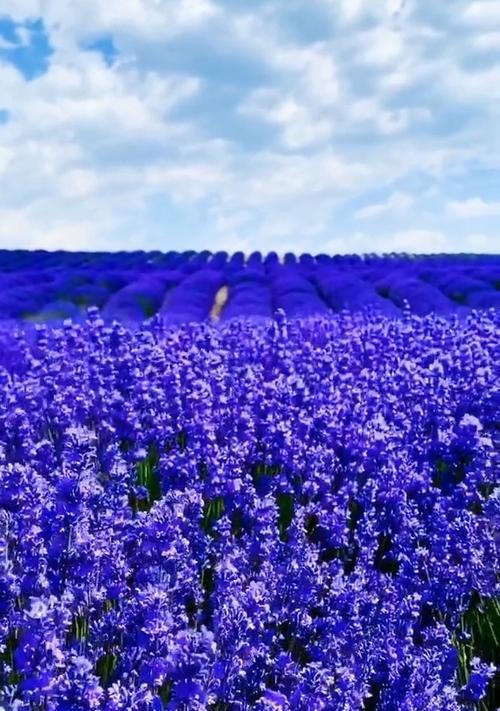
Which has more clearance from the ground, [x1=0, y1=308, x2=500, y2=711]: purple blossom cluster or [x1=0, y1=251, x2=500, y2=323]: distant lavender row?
[x1=0, y1=251, x2=500, y2=323]: distant lavender row

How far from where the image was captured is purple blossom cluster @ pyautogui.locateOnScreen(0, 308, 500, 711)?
7.84 ft

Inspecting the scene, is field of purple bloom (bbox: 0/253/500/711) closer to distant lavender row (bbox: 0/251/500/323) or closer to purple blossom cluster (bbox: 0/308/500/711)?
purple blossom cluster (bbox: 0/308/500/711)

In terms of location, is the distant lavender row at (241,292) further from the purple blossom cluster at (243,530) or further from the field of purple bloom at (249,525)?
the purple blossom cluster at (243,530)

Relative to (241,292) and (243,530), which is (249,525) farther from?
(241,292)

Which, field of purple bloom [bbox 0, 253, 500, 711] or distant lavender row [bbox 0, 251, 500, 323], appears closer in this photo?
field of purple bloom [bbox 0, 253, 500, 711]

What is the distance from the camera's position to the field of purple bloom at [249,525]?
7.88 feet

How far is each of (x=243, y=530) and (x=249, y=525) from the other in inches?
3.0

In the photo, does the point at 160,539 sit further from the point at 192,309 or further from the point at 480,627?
the point at 192,309

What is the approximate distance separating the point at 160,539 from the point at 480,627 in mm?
1100

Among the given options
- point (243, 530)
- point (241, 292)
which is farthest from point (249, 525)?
point (241, 292)

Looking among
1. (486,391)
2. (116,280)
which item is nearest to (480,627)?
(486,391)

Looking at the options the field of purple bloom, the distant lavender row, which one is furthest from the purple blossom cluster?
the distant lavender row

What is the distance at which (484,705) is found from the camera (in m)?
2.90

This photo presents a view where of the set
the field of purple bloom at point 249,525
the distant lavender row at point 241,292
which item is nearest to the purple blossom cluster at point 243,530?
the field of purple bloom at point 249,525
